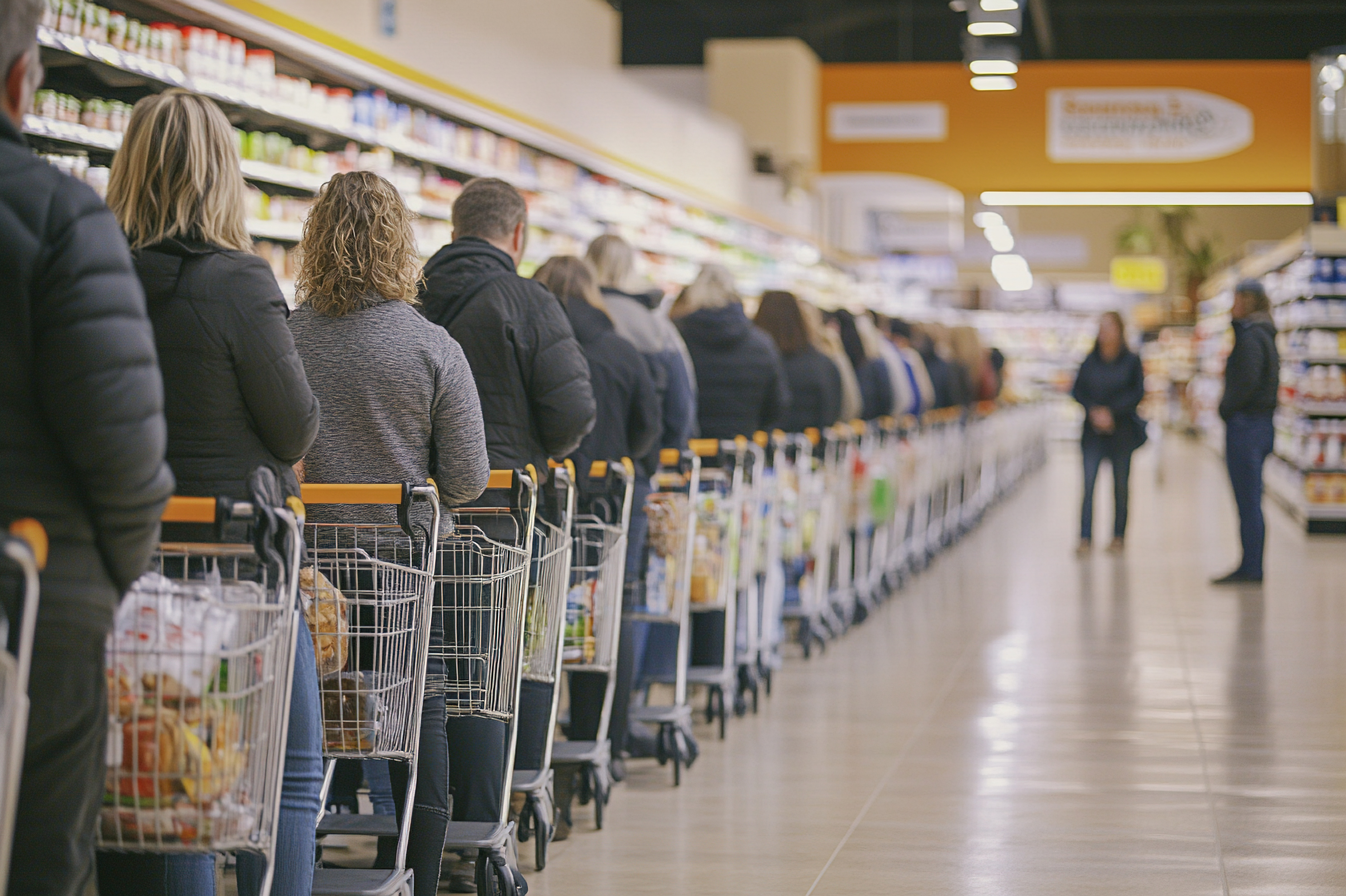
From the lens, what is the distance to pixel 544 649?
11.6 ft

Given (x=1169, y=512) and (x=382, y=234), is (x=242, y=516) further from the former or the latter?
(x=1169, y=512)

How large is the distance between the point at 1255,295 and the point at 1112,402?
133 centimetres

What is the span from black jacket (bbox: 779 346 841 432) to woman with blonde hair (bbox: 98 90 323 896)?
4298 mm

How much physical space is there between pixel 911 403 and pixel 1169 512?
5.03 m

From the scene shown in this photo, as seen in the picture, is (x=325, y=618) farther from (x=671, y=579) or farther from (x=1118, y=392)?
(x=1118, y=392)

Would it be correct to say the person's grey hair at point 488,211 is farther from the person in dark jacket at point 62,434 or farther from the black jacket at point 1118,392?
the black jacket at point 1118,392

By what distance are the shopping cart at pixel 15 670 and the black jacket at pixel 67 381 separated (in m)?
0.13

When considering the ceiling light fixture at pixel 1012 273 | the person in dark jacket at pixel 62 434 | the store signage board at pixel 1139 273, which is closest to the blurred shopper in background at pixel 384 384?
the person in dark jacket at pixel 62 434

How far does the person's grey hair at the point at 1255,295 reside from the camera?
8.95 metres

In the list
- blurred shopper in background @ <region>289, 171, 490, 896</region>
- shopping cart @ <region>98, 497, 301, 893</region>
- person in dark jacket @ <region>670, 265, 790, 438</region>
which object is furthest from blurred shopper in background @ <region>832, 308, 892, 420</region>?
shopping cart @ <region>98, 497, 301, 893</region>

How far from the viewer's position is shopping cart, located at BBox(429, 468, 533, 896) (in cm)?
318

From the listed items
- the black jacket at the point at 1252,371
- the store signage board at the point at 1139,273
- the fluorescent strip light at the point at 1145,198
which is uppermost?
the store signage board at the point at 1139,273

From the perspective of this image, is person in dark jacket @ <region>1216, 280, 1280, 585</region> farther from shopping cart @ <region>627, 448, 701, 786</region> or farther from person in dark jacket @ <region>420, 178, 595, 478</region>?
person in dark jacket @ <region>420, 178, 595, 478</region>

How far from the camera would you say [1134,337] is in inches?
1152
